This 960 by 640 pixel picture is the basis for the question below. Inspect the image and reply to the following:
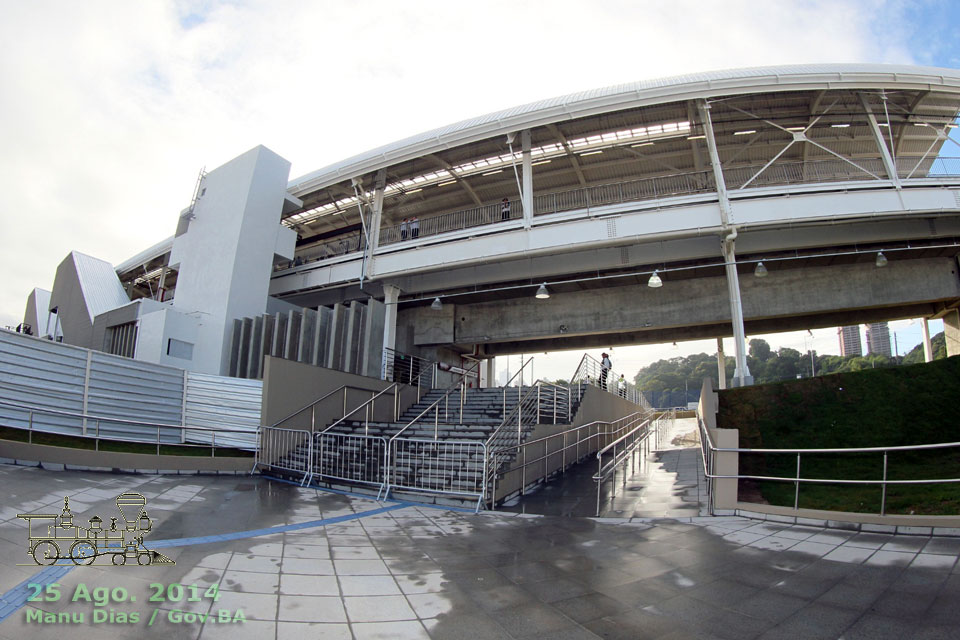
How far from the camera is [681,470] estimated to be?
1174cm

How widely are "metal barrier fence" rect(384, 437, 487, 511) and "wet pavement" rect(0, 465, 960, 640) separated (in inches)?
74.6

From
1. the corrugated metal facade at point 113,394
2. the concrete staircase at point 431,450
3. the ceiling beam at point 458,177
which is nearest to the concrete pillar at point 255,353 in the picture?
the corrugated metal facade at point 113,394

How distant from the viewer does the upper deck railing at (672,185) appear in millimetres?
16609

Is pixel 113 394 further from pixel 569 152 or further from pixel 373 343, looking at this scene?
pixel 569 152

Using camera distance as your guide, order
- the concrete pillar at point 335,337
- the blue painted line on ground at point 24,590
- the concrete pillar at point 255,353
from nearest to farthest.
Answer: the blue painted line on ground at point 24,590 → the concrete pillar at point 335,337 → the concrete pillar at point 255,353

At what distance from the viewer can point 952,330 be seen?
17.6 meters

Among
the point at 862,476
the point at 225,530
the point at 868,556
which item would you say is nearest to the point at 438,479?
the point at 225,530

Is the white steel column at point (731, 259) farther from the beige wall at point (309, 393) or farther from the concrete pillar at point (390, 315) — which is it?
the concrete pillar at point (390, 315)

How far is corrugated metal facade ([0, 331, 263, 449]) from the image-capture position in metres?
10.4

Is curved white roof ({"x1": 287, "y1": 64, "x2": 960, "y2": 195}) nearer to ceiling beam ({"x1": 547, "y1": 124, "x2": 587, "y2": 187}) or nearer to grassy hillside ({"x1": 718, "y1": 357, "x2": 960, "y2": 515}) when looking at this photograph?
ceiling beam ({"x1": 547, "y1": 124, "x2": 587, "y2": 187})

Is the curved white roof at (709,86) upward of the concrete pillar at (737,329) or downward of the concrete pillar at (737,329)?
upward

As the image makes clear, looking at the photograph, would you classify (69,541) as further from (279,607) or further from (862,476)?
(862,476)

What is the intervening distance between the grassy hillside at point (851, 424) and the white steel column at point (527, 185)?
840 cm

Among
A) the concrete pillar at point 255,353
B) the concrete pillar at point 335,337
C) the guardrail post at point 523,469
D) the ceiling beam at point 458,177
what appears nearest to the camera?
the guardrail post at point 523,469
